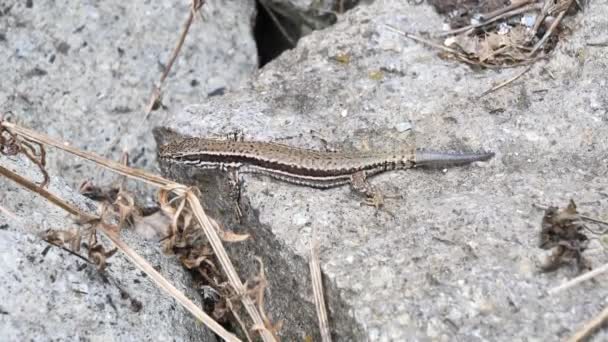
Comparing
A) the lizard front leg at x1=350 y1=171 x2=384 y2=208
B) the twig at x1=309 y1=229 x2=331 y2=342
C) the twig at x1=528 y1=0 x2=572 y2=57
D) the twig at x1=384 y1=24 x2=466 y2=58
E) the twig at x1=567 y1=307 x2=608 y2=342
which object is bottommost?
the twig at x1=309 y1=229 x2=331 y2=342

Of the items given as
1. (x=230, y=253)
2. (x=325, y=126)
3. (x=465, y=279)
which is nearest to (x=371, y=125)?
(x=325, y=126)

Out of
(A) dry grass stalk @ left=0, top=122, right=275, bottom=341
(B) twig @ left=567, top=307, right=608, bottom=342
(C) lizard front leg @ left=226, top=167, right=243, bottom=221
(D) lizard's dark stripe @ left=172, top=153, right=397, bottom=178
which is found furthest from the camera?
(C) lizard front leg @ left=226, top=167, right=243, bottom=221

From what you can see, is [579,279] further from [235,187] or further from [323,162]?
[235,187]

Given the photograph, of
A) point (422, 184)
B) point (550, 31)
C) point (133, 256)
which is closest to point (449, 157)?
point (422, 184)

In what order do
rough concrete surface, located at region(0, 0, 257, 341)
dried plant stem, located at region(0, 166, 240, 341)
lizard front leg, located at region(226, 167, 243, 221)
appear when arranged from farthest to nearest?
rough concrete surface, located at region(0, 0, 257, 341) → lizard front leg, located at region(226, 167, 243, 221) → dried plant stem, located at region(0, 166, 240, 341)

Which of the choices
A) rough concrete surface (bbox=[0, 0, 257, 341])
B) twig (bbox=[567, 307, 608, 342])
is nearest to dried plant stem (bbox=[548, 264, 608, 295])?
twig (bbox=[567, 307, 608, 342])

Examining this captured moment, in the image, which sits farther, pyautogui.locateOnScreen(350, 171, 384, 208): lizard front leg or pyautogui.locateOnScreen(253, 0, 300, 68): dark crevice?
pyautogui.locateOnScreen(253, 0, 300, 68): dark crevice

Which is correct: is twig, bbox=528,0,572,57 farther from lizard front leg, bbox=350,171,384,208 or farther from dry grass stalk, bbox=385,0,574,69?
lizard front leg, bbox=350,171,384,208
